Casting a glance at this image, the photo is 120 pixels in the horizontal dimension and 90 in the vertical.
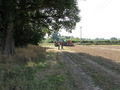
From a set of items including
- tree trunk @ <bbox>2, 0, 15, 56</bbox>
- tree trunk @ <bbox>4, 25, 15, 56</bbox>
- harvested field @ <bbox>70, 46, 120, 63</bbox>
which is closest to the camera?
tree trunk @ <bbox>2, 0, 15, 56</bbox>

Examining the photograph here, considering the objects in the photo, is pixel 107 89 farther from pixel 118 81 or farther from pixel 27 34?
pixel 27 34

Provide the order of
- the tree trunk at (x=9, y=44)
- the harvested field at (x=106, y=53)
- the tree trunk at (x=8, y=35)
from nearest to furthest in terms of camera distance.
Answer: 1. the tree trunk at (x=8, y=35)
2. the tree trunk at (x=9, y=44)
3. the harvested field at (x=106, y=53)

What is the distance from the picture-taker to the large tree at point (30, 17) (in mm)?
10789

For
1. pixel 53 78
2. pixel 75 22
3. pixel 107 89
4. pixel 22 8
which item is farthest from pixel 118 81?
pixel 75 22

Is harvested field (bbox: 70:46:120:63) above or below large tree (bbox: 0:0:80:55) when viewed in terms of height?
below

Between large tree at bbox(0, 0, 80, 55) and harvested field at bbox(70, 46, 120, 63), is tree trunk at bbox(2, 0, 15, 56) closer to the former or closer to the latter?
large tree at bbox(0, 0, 80, 55)

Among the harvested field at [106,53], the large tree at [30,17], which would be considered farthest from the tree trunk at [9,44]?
the harvested field at [106,53]

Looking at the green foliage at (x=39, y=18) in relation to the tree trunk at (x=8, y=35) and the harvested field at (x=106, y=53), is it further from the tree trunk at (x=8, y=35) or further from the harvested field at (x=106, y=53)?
the harvested field at (x=106, y=53)

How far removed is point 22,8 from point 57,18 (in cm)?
560

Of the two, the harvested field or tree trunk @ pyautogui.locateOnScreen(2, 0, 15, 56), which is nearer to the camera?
tree trunk @ pyautogui.locateOnScreen(2, 0, 15, 56)

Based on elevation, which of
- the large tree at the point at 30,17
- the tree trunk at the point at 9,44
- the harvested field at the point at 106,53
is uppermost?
the large tree at the point at 30,17

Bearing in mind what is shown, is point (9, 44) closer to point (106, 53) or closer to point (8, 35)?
point (8, 35)

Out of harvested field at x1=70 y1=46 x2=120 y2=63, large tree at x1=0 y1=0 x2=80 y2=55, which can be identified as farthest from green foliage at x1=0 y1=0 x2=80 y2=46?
harvested field at x1=70 y1=46 x2=120 y2=63

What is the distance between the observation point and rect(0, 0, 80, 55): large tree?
10.8m
